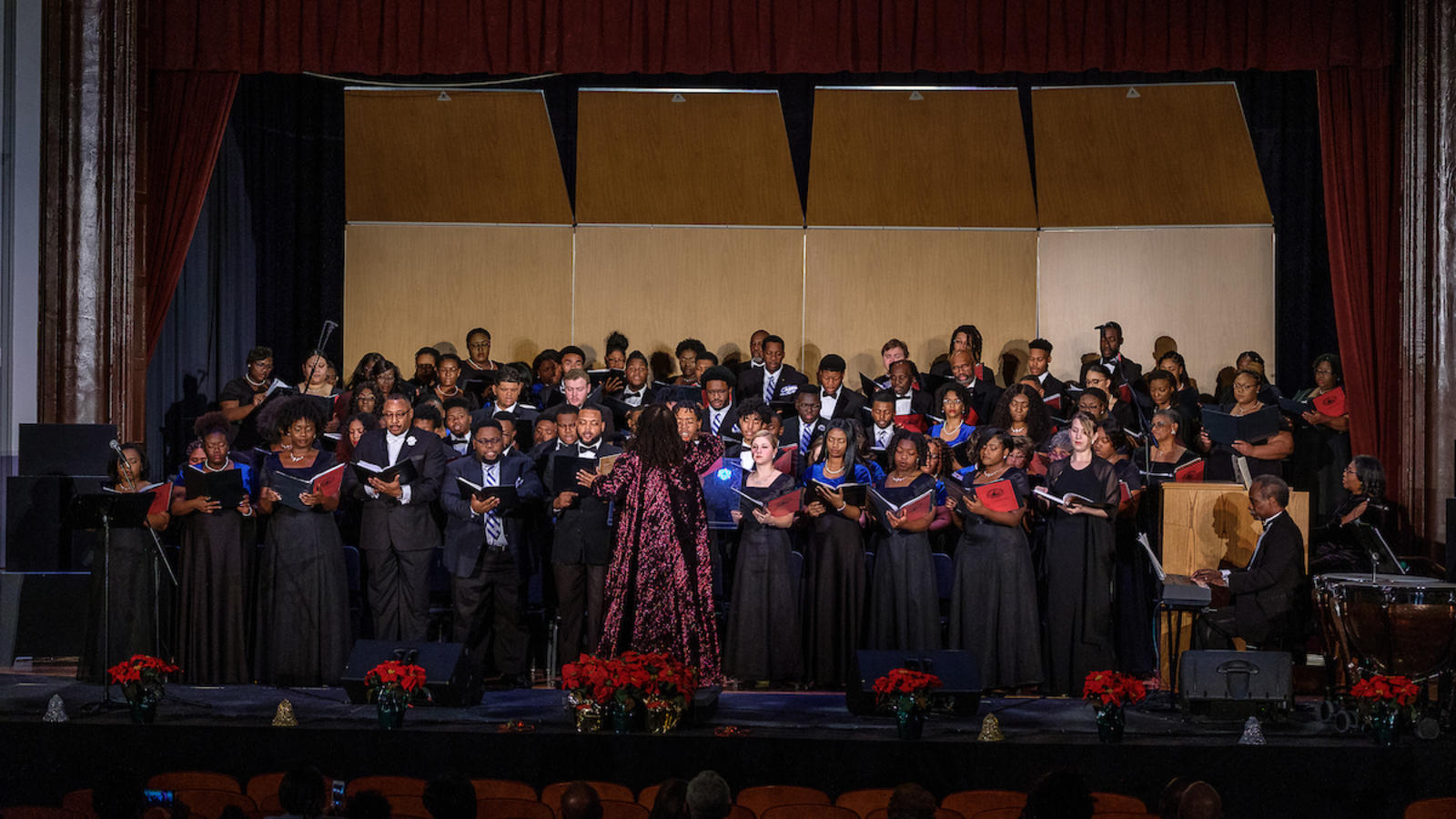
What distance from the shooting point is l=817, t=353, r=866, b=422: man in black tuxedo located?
9.21 m

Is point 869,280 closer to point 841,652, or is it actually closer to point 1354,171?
point 1354,171

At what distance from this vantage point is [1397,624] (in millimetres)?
6074

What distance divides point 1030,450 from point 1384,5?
10.6 feet

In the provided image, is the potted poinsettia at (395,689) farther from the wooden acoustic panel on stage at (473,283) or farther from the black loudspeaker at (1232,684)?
the wooden acoustic panel on stage at (473,283)

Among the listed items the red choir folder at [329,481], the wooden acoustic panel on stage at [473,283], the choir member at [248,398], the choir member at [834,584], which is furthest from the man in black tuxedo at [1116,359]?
the choir member at [248,398]

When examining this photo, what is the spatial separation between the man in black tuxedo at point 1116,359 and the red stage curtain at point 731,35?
6.88 feet

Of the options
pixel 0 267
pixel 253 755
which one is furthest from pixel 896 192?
pixel 253 755

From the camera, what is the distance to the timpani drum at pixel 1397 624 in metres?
6.04

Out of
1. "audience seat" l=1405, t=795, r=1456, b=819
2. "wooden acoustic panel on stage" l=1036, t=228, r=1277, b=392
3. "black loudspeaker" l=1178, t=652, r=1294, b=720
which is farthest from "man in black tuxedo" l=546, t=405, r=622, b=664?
"wooden acoustic panel on stage" l=1036, t=228, r=1277, b=392

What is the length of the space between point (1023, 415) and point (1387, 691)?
9.04ft

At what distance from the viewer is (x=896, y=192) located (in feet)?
36.8

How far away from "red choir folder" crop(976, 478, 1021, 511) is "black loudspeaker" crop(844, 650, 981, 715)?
1.00 meters

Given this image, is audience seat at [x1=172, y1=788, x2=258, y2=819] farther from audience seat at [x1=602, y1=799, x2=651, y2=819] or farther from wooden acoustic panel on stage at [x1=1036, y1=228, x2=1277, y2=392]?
wooden acoustic panel on stage at [x1=1036, y1=228, x2=1277, y2=392]

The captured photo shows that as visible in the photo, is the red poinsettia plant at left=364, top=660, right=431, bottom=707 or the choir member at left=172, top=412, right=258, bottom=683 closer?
the red poinsettia plant at left=364, top=660, right=431, bottom=707
